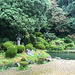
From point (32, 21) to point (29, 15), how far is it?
1075mm

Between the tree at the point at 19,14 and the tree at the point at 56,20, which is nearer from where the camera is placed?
the tree at the point at 19,14

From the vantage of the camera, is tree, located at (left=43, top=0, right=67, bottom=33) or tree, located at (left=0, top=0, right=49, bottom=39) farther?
tree, located at (left=43, top=0, right=67, bottom=33)

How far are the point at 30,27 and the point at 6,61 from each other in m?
5.31

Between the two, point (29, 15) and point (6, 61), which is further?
point (29, 15)

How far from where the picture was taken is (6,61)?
759 centimetres

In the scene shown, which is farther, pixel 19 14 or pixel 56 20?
pixel 56 20

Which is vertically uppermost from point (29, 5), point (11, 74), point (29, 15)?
point (29, 5)

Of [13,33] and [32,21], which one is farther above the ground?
[32,21]

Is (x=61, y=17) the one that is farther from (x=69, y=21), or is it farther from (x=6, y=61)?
(x=6, y=61)

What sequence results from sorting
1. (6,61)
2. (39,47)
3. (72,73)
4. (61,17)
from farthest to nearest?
(61,17) → (39,47) → (6,61) → (72,73)

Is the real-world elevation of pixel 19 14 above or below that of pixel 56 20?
below

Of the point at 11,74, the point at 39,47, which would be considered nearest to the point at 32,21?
the point at 39,47

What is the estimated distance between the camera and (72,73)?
19.5 feet

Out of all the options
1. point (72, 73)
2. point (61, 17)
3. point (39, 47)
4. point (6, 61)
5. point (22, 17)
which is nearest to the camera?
point (72, 73)
